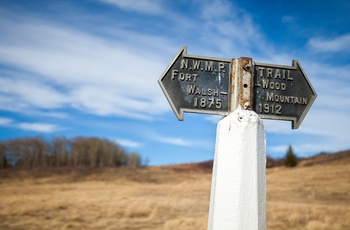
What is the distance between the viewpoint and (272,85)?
393cm

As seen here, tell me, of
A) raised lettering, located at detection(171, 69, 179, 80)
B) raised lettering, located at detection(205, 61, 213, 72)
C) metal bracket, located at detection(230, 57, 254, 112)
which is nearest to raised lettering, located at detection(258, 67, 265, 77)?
metal bracket, located at detection(230, 57, 254, 112)

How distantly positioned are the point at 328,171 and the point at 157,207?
62.0ft

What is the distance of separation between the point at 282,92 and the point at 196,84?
106 cm

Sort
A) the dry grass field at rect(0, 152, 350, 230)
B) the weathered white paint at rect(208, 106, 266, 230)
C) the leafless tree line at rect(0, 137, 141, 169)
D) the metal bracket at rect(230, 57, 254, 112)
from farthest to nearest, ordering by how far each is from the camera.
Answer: the leafless tree line at rect(0, 137, 141, 169) → the dry grass field at rect(0, 152, 350, 230) → the metal bracket at rect(230, 57, 254, 112) → the weathered white paint at rect(208, 106, 266, 230)

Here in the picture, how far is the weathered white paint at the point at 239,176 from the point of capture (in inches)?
127

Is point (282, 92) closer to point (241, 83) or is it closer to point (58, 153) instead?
point (241, 83)

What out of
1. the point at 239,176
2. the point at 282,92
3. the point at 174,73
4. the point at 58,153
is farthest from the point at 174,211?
the point at 58,153

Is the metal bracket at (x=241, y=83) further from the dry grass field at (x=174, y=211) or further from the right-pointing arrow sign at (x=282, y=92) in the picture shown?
the dry grass field at (x=174, y=211)

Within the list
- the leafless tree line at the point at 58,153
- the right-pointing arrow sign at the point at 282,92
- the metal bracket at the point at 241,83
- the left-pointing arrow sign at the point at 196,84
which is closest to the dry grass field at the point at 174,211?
the right-pointing arrow sign at the point at 282,92

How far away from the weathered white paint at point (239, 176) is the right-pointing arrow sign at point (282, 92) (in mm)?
480

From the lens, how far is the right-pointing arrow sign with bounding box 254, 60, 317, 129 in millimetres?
3867

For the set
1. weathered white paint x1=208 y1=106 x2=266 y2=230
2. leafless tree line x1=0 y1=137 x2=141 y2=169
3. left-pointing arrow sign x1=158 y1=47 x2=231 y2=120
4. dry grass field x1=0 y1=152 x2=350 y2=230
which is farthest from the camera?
leafless tree line x1=0 y1=137 x2=141 y2=169

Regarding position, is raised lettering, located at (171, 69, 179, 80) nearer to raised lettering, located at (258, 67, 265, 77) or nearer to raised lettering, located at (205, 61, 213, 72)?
raised lettering, located at (205, 61, 213, 72)

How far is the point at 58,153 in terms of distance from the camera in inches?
2606
